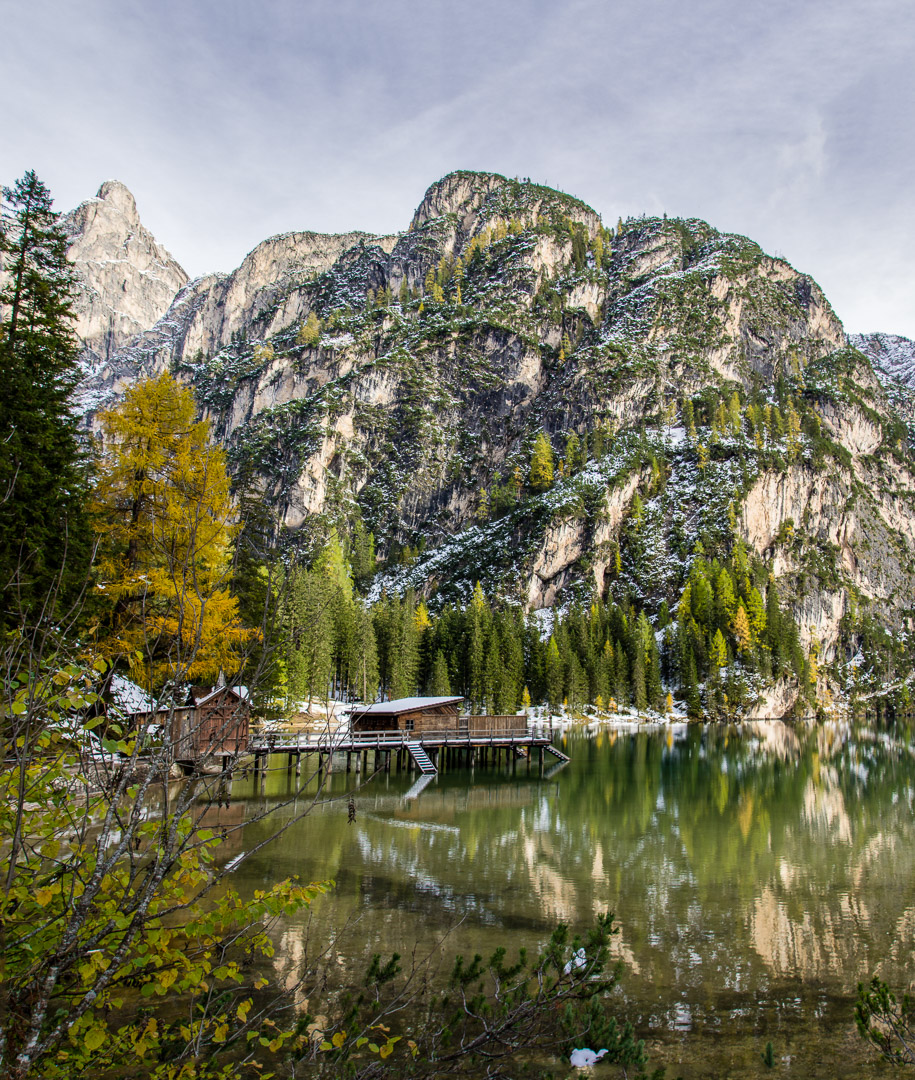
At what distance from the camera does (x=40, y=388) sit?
19.9 metres

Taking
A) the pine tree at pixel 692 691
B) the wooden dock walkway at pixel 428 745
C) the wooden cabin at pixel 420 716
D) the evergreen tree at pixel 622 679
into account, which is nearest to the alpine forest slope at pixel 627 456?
the pine tree at pixel 692 691

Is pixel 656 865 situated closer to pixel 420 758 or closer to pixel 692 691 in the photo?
pixel 420 758

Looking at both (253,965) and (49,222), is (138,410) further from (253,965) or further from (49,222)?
(253,965)

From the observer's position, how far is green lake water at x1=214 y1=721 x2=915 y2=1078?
33.0 ft

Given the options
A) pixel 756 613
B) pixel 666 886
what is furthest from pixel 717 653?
pixel 666 886

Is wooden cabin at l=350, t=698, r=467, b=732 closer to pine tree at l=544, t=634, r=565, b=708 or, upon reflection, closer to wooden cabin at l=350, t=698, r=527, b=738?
wooden cabin at l=350, t=698, r=527, b=738

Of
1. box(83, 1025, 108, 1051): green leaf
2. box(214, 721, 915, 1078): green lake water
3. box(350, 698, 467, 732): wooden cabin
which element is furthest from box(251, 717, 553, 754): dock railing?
box(83, 1025, 108, 1051): green leaf

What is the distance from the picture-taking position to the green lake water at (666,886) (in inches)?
396

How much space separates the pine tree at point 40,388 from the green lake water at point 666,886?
10449mm

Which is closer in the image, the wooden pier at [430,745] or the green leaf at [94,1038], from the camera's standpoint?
the green leaf at [94,1038]

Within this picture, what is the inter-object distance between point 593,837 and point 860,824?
36.3 feet

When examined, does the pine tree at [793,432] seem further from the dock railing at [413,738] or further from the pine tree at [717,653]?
the dock railing at [413,738]

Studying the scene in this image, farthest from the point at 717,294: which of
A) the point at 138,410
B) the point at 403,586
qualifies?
the point at 138,410

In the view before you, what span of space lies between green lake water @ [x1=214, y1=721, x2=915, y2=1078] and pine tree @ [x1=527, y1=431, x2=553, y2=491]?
11767cm
